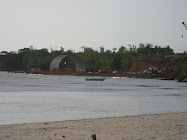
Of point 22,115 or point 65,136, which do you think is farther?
point 22,115

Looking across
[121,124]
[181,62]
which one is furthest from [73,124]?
[181,62]

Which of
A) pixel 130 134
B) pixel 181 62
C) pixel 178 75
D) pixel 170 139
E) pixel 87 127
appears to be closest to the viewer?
pixel 170 139

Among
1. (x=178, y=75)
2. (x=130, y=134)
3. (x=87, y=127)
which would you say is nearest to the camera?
(x=130, y=134)

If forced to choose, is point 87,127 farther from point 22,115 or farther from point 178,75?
point 178,75

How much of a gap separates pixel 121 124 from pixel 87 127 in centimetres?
262

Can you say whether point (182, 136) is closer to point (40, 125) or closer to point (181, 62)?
point (40, 125)

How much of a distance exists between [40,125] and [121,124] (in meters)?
5.18

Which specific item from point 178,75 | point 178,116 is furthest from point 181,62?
point 178,116

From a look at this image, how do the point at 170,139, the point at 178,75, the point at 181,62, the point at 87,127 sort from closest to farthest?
the point at 170,139
the point at 87,127
the point at 178,75
the point at 181,62

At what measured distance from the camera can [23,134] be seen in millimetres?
23000

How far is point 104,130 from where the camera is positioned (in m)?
24.8

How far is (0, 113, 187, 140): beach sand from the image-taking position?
2234 centimetres

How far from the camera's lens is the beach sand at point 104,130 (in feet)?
73.3

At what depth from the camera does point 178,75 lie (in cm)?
17575
